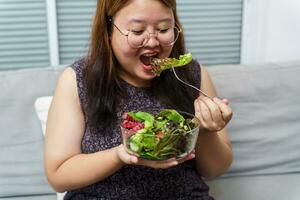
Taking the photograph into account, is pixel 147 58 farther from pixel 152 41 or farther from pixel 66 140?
pixel 66 140

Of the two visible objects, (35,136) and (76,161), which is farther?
(35,136)

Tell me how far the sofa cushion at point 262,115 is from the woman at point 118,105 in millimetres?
337

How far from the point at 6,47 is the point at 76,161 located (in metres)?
1.19

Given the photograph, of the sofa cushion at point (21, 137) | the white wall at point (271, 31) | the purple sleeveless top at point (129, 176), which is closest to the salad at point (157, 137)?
the purple sleeveless top at point (129, 176)

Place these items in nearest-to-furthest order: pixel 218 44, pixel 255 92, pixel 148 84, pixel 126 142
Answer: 1. pixel 126 142
2. pixel 148 84
3. pixel 255 92
4. pixel 218 44

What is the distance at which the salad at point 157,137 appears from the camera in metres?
0.86

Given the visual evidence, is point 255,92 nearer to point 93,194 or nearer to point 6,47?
point 93,194

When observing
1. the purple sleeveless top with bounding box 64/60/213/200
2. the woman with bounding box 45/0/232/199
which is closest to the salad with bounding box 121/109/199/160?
the woman with bounding box 45/0/232/199

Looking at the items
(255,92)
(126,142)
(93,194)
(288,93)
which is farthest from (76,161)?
(288,93)

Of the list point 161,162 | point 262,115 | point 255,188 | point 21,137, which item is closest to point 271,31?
point 262,115

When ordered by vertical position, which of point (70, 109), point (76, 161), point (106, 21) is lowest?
point (76, 161)

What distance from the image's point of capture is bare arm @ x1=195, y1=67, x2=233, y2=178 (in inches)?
38.4

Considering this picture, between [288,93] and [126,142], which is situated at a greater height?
[126,142]

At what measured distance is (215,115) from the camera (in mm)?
973
